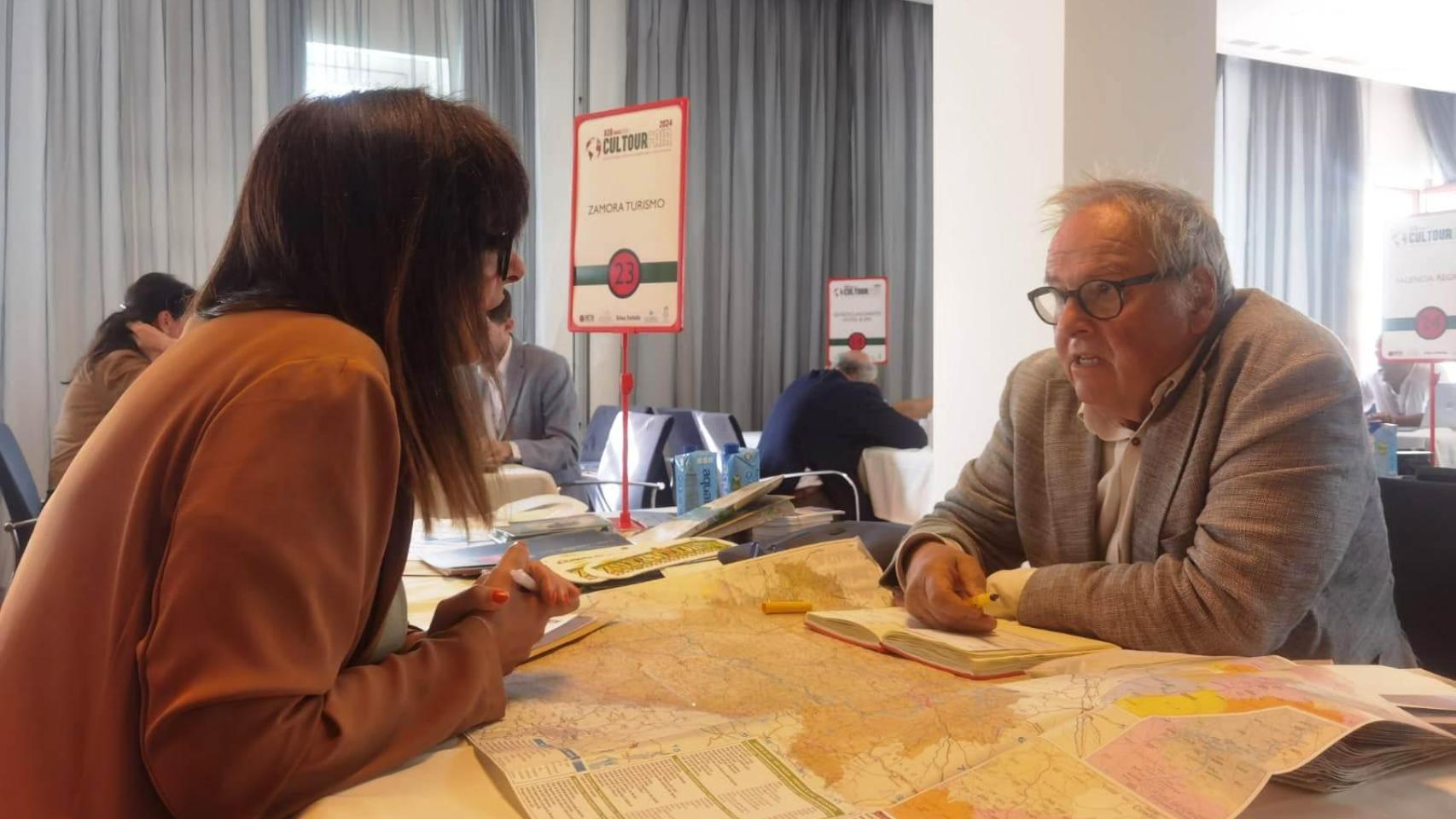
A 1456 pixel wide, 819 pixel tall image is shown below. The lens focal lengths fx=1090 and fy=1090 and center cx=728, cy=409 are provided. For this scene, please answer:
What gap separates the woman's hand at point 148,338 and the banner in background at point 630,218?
6.56 ft

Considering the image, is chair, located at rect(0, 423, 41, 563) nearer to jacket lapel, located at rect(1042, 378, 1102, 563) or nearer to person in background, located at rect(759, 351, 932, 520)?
person in background, located at rect(759, 351, 932, 520)

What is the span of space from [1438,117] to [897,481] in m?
7.86

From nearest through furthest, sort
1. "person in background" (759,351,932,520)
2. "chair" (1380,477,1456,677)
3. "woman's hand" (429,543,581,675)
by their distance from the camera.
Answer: "woman's hand" (429,543,581,675), "chair" (1380,477,1456,677), "person in background" (759,351,932,520)

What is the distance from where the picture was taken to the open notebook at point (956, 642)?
120 centimetres

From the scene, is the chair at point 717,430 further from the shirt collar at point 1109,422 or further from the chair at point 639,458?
the shirt collar at point 1109,422

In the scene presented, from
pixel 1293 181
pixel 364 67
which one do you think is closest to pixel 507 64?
pixel 364 67

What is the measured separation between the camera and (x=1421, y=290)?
5.13 meters

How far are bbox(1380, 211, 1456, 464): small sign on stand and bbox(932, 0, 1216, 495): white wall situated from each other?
2.64m

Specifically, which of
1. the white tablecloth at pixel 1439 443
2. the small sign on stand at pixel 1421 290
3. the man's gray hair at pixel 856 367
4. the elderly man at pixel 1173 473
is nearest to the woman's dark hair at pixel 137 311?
the man's gray hair at pixel 856 367

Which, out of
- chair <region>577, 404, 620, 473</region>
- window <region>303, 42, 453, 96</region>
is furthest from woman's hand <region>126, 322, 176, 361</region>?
window <region>303, 42, 453, 96</region>

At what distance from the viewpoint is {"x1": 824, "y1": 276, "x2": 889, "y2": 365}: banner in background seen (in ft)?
22.6

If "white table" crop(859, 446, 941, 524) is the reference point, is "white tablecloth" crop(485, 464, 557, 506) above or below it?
above

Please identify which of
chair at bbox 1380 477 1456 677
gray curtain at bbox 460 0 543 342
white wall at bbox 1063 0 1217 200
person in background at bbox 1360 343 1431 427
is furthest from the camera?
person in background at bbox 1360 343 1431 427

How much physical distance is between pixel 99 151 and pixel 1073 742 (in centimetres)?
577
